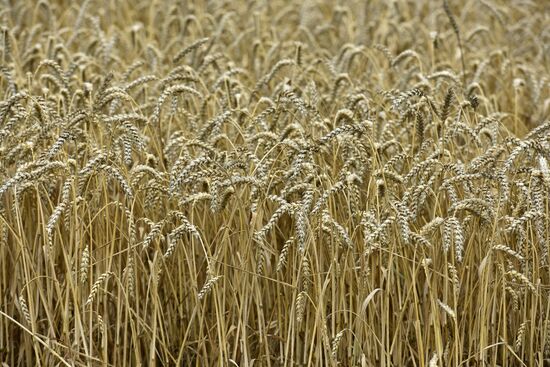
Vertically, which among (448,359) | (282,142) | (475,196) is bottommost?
(448,359)

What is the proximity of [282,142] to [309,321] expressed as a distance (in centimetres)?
60

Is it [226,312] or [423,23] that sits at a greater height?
[423,23]

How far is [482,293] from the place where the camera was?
2986mm

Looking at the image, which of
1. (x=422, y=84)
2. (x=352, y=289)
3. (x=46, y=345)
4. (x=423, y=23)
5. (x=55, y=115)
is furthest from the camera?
(x=423, y=23)

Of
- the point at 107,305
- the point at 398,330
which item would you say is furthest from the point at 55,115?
the point at 398,330

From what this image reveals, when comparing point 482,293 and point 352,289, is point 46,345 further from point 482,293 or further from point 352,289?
point 482,293

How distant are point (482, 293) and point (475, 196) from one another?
330mm

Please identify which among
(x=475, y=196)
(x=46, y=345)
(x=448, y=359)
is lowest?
(x=448, y=359)

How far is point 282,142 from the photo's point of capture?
297 centimetres

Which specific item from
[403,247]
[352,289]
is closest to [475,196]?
[403,247]

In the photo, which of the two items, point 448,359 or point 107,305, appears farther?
point 107,305

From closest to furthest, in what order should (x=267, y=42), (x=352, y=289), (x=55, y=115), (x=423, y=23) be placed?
(x=352, y=289), (x=55, y=115), (x=267, y=42), (x=423, y=23)

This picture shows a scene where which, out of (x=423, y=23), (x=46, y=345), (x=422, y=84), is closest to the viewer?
(x=46, y=345)

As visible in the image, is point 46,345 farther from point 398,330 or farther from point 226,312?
point 398,330
